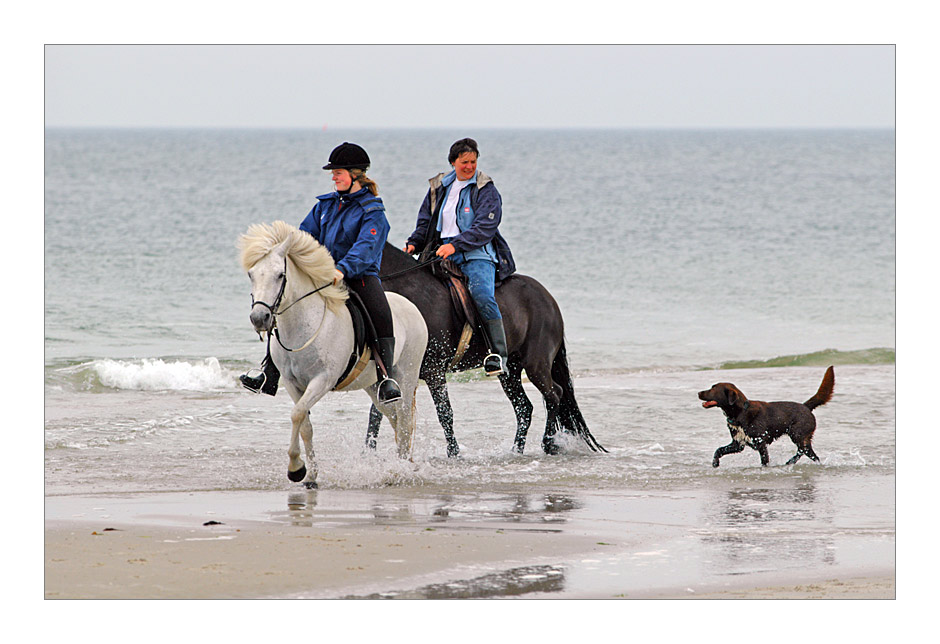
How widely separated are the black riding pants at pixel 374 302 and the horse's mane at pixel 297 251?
22 centimetres

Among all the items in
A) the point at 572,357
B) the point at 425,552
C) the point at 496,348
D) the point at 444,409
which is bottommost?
the point at 425,552

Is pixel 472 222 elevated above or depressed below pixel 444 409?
above

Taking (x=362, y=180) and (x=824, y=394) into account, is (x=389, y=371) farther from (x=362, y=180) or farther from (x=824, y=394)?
(x=824, y=394)

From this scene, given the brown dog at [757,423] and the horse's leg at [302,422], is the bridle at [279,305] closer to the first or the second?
the horse's leg at [302,422]

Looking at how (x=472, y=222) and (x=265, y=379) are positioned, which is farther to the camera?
(x=472, y=222)

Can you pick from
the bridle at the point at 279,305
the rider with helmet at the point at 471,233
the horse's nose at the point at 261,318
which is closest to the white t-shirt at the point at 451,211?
the rider with helmet at the point at 471,233

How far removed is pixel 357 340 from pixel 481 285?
1.78 meters

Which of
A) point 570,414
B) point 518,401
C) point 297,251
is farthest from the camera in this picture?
point 570,414

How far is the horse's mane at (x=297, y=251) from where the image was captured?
23.4 feet

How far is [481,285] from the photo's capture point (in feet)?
30.8

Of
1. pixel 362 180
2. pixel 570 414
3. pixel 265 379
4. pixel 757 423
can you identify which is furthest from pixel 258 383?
pixel 757 423

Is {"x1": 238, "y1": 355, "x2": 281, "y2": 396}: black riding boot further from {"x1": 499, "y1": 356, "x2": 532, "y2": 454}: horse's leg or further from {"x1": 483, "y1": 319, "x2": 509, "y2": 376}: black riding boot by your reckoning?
{"x1": 499, "y1": 356, "x2": 532, "y2": 454}: horse's leg

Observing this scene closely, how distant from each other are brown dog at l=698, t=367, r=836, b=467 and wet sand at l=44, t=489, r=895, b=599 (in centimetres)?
174

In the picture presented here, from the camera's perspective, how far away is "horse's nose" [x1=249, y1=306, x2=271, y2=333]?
22.4ft
